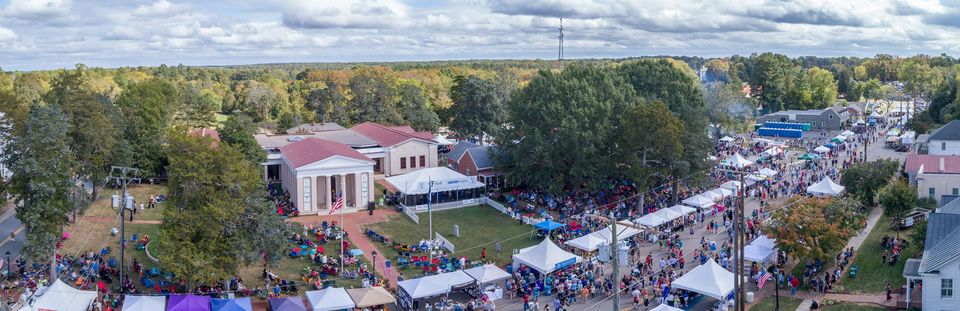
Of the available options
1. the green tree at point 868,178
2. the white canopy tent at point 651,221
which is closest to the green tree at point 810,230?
the white canopy tent at point 651,221

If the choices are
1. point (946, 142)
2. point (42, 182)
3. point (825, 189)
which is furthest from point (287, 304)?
point (946, 142)

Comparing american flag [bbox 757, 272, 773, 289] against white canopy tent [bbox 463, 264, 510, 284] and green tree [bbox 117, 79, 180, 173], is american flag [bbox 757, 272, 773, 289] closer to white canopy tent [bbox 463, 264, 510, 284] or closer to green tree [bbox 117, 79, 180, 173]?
white canopy tent [bbox 463, 264, 510, 284]

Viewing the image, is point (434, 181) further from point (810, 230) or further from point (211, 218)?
point (810, 230)

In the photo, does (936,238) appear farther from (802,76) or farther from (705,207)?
(802,76)

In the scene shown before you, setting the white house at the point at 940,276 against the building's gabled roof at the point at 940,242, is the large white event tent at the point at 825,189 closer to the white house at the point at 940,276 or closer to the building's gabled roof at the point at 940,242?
the building's gabled roof at the point at 940,242

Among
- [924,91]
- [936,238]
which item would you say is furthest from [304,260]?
[924,91]
